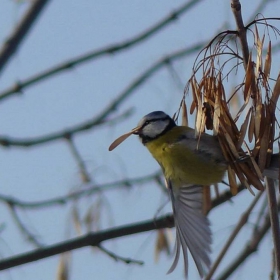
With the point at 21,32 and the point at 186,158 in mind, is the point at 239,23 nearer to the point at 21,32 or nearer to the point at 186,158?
the point at 21,32

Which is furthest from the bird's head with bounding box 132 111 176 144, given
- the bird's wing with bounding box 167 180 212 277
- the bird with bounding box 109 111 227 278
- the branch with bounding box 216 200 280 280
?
the branch with bounding box 216 200 280 280

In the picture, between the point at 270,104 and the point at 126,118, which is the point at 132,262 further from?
the point at 270,104

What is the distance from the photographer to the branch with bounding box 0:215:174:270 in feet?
6.75

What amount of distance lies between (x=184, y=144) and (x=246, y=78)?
0.76 meters

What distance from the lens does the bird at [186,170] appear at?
7.74ft

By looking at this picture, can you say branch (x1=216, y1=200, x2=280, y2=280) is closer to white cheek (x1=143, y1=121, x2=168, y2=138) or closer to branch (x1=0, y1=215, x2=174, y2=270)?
branch (x1=0, y1=215, x2=174, y2=270)

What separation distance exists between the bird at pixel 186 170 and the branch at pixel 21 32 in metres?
0.55


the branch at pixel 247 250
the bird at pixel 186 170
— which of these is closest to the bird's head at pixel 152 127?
the bird at pixel 186 170

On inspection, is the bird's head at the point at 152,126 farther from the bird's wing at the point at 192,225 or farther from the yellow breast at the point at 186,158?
the bird's wing at the point at 192,225

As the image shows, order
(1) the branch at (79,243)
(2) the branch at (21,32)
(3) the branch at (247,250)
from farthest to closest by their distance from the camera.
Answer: (3) the branch at (247,250)
(1) the branch at (79,243)
(2) the branch at (21,32)

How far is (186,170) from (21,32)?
0.88m

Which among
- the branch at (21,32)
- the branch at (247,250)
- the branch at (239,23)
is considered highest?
the branch at (21,32)

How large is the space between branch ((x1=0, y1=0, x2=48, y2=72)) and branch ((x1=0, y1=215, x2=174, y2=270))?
588 millimetres

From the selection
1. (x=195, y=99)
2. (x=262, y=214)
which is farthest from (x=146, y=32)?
(x=262, y=214)
